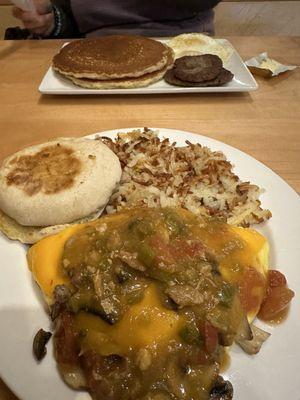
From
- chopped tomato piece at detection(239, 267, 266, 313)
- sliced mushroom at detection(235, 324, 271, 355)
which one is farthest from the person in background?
sliced mushroom at detection(235, 324, 271, 355)

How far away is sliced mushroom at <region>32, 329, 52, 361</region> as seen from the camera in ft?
3.67

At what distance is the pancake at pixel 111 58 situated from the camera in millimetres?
2502

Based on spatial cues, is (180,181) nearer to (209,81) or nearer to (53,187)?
(53,187)

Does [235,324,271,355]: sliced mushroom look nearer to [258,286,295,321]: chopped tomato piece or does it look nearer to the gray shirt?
[258,286,295,321]: chopped tomato piece

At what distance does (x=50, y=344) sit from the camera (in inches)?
45.5

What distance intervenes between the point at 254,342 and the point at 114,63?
1.97 m

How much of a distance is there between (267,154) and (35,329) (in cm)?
146

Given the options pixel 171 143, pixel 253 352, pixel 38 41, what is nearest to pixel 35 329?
pixel 253 352

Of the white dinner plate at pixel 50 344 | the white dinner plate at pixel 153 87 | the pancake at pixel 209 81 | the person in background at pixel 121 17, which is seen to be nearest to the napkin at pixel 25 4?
the person in background at pixel 121 17

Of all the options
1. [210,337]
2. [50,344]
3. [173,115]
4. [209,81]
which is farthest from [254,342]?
[209,81]

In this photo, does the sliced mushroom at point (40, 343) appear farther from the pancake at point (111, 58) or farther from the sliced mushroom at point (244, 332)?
the pancake at point (111, 58)

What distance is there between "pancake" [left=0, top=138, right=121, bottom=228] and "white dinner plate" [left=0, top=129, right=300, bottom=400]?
0.14 meters

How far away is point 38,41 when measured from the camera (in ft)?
10.4

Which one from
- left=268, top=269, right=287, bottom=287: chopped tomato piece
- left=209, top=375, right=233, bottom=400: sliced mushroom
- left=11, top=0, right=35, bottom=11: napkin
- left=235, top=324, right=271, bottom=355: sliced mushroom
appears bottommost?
left=209, top=375, right=233, bottom=400: sliced mushroom
